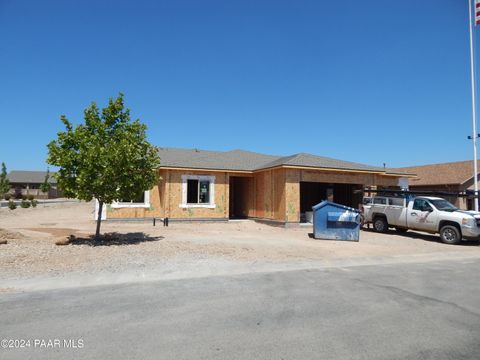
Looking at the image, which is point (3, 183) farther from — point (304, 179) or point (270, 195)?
point (304, 179)

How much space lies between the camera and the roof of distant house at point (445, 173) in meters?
31.7

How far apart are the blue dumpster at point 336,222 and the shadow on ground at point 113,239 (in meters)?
7.04

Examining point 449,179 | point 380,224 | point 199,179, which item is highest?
point 449,179

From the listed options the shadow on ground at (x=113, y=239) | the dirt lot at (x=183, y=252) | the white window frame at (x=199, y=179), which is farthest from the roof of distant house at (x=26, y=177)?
the shadow on ground at (x=113, y=239)

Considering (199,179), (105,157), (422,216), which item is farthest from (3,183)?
(422,216)

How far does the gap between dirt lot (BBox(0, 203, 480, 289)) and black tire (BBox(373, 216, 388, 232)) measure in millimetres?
1337

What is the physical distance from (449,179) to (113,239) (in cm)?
3097

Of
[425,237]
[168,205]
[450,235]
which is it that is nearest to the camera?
[450,235]

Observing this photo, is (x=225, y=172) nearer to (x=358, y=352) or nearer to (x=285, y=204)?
(x=285, y=204)

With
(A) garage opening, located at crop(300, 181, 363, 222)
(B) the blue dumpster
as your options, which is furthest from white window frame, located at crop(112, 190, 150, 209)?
(A) garage opening, located at crop(300, 181, 363, 222)

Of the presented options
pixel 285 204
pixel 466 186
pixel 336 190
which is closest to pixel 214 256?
pixel 285 204

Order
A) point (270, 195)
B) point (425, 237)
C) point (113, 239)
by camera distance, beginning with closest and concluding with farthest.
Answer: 1. point (113, 239)
2. point (425, 237)
3. point (270, 195)

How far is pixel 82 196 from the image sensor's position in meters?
12.3

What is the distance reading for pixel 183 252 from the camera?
452 inches
